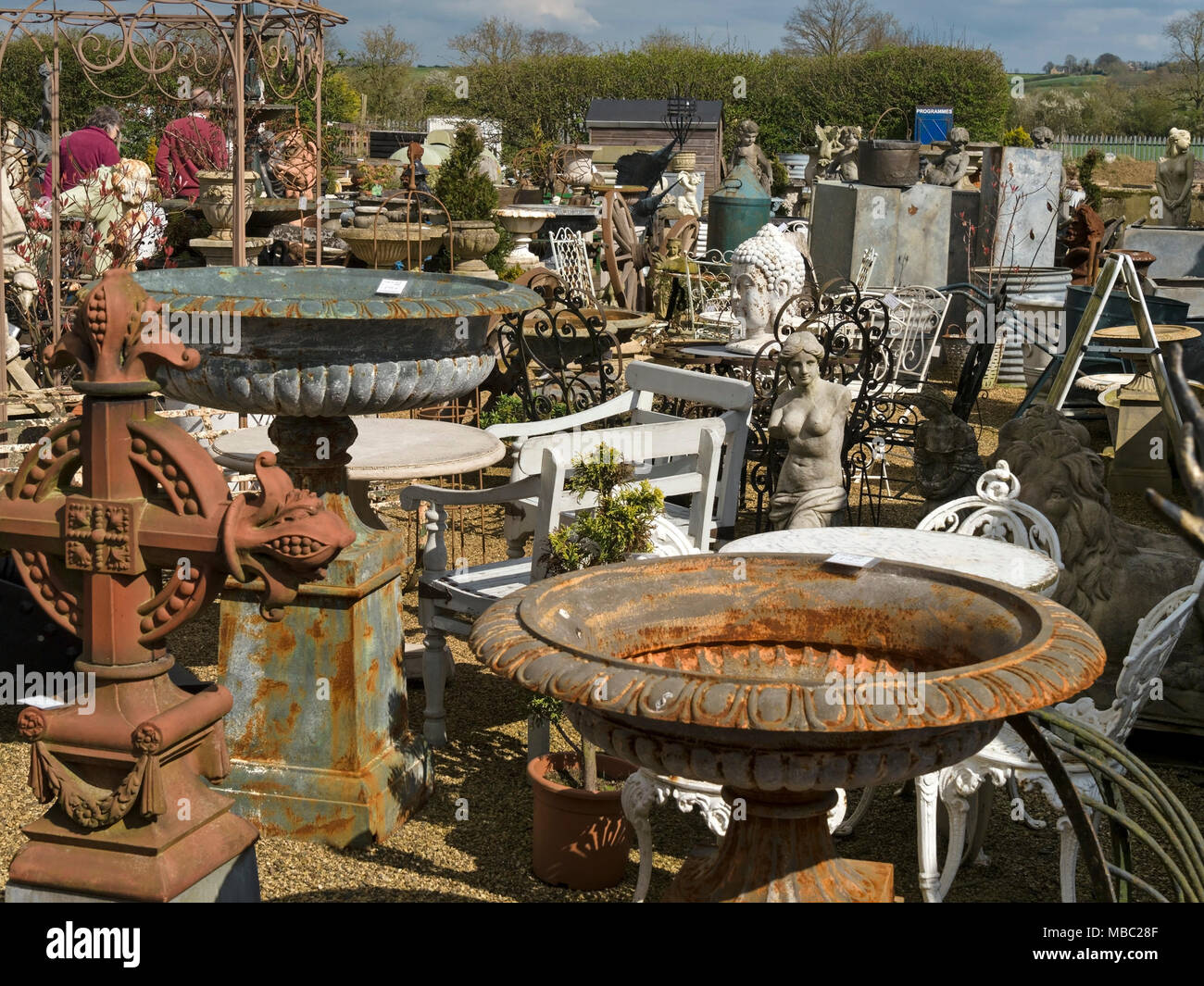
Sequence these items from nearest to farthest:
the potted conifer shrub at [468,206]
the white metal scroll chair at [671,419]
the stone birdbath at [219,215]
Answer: the white metal scroll chair at [671,419]
the potted conifer shrub at [468,206]
the stone birdbath at [219,215]

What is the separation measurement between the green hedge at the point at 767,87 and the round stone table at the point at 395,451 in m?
29.7

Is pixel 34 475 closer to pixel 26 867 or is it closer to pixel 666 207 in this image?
pixel 26 867

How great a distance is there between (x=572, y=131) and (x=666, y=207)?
1866 centimetres

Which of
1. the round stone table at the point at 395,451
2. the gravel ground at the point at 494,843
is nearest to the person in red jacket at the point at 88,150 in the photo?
the round stone table at the point at 395,451

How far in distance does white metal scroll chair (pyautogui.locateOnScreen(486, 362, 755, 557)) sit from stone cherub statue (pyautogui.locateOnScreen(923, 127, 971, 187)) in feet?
38.5

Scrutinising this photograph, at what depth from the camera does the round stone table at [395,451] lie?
4.99 meters

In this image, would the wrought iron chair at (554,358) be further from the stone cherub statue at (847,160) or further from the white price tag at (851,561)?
the stone cherub statue at (847,160)

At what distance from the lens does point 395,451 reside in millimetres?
5297

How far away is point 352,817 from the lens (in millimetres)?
4312

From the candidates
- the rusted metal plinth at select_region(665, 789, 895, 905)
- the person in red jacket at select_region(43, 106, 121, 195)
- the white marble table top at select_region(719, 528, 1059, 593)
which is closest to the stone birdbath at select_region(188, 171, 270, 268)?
the person in red jacket at select_region(43, 106, 121, 195)

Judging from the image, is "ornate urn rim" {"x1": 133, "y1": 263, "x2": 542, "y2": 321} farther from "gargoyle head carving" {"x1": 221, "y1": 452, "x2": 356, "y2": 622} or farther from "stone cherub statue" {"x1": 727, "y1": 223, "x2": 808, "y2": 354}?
"stone cherub statue" {"x1": 727, "y1": 223, "x2": 808, "y2": 354}

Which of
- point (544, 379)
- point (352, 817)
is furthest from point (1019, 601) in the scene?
point (544, 379)

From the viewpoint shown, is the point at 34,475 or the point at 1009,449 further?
the point at 1009,449

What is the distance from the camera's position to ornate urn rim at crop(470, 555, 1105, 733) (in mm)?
1986
